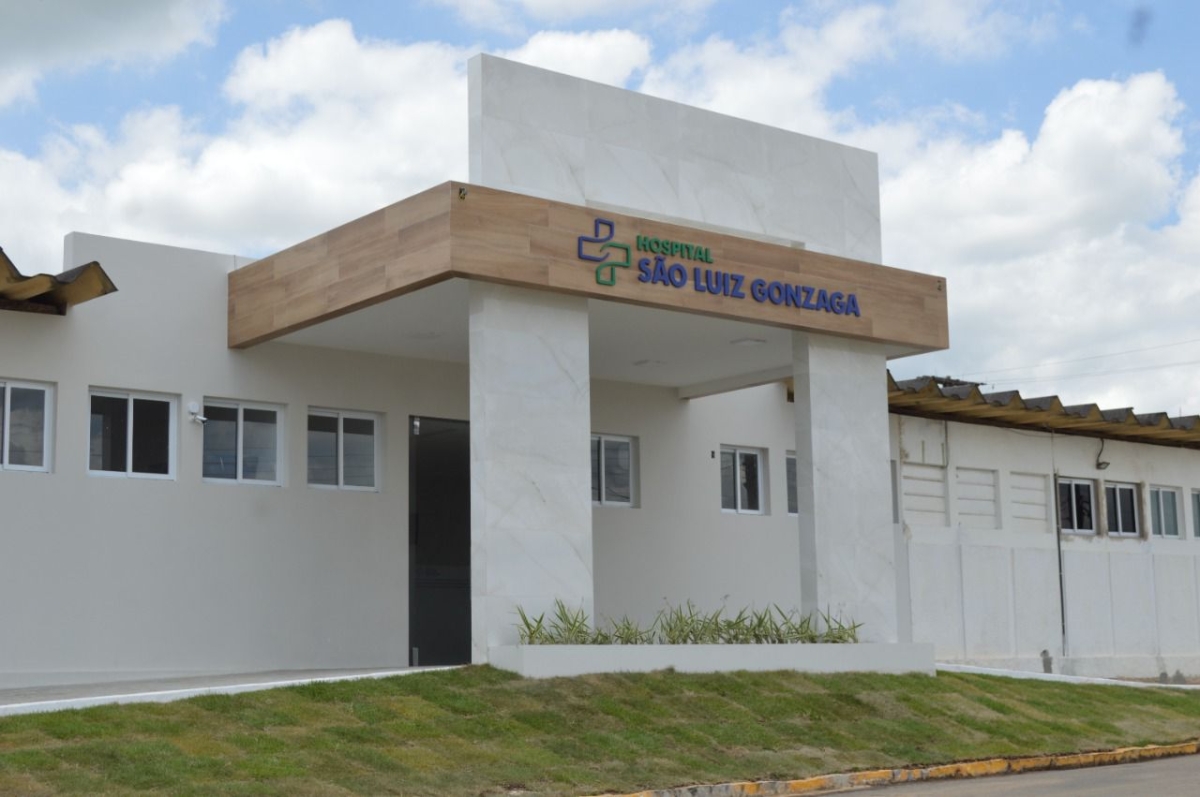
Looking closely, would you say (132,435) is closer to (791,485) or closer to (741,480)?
(741,480)

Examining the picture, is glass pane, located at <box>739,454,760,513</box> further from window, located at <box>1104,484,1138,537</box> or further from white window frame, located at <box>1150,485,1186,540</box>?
white window frame, located at <box>1150,485,1186,540</box>

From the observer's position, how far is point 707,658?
18.2 metres

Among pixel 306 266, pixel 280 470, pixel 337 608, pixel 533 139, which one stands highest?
pixel 533 139

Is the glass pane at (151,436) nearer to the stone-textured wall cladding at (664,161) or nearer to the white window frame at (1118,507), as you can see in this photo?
the stone-textured wall cladding at (664,161)

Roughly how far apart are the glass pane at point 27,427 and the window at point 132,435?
63cm

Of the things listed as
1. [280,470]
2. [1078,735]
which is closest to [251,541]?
[280,470]

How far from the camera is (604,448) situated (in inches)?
962

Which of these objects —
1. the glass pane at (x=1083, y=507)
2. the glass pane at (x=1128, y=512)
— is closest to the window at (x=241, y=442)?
the glass pane at (x=1083, y=507)

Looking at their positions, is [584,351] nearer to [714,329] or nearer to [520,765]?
[714,329]

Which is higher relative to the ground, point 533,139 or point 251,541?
point 533,139

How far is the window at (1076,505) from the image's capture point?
32.3 metres

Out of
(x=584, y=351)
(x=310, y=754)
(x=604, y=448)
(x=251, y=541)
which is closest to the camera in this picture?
(x=310, y=754)

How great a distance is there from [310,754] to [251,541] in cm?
734

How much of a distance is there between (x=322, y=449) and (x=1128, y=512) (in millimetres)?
20865
